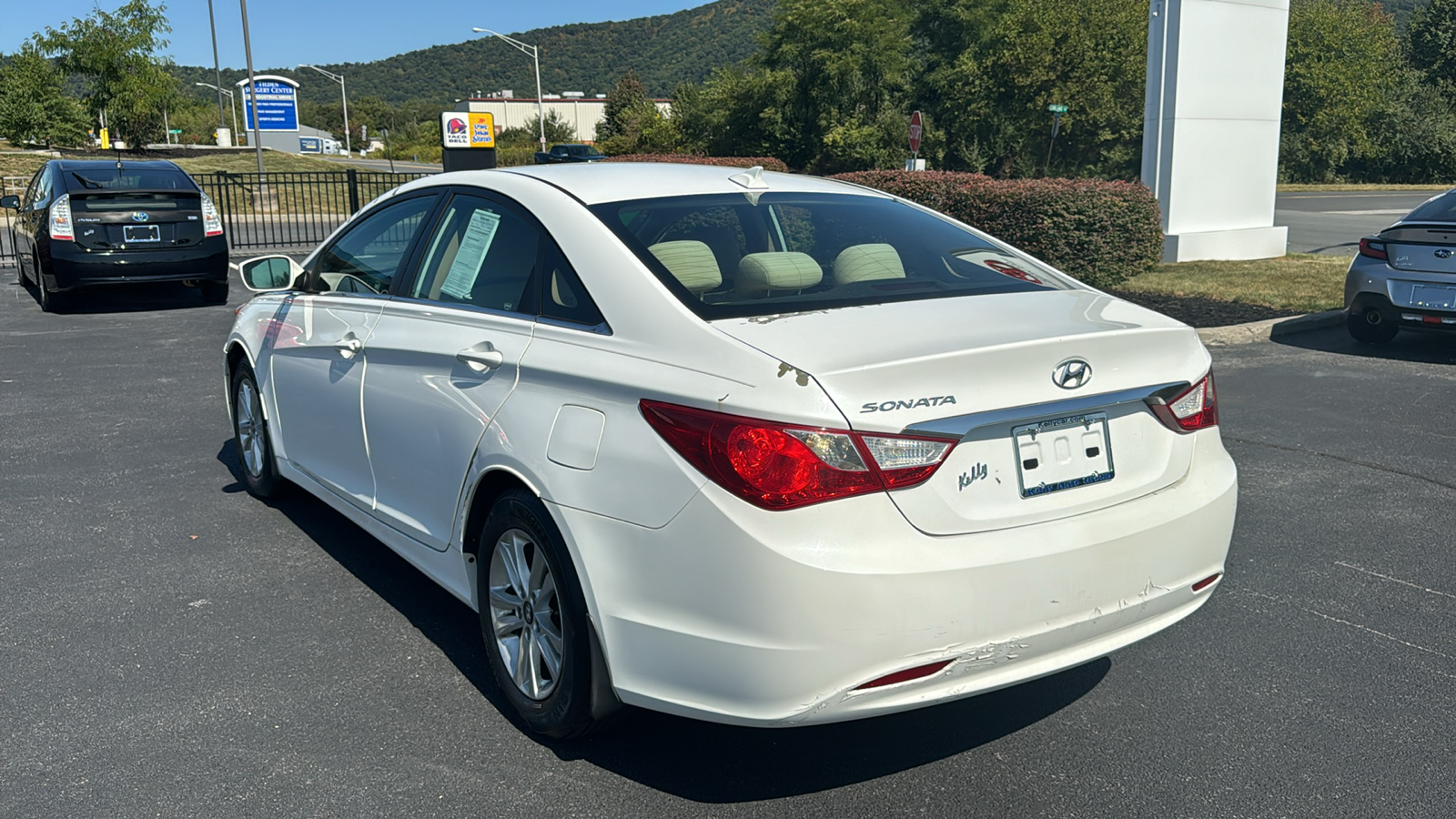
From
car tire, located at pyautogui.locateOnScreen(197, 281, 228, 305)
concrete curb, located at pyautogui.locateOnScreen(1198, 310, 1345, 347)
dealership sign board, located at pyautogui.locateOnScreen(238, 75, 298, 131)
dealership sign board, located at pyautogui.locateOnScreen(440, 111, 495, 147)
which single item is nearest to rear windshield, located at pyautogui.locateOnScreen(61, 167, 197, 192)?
car tire, located at pyautogui.locateOnScreen(197, 281, 228, 305)

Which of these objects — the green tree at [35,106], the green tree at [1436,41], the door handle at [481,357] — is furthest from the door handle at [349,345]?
the green tree at [1436,41]

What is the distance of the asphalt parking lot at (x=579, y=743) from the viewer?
304 cm

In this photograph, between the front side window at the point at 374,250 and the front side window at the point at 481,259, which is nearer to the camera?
the front side window at the point at 481,259

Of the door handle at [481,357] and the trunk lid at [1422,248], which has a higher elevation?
the door handle at [481,357]

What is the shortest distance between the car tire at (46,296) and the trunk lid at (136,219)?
0.85m

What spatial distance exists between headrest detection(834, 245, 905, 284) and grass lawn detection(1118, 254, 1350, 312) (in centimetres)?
945

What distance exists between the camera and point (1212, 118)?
644 inches

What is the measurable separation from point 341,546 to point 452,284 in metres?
1.72

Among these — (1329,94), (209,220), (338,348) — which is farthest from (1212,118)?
Answer: (1329,94)

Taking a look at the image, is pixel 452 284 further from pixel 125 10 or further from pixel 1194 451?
pixel 125 10

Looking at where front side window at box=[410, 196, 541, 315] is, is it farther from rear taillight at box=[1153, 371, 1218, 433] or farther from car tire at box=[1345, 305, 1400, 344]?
car tire at box=[1345, 305, 1400, 344]

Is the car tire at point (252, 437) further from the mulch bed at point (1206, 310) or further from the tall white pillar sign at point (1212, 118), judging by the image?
the tall white pillar sign at point (1212, 118)

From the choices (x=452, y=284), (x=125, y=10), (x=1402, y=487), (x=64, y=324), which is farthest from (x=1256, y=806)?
(x=125, y=10)

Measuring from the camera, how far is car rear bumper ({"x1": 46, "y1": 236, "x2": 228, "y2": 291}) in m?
11.9
